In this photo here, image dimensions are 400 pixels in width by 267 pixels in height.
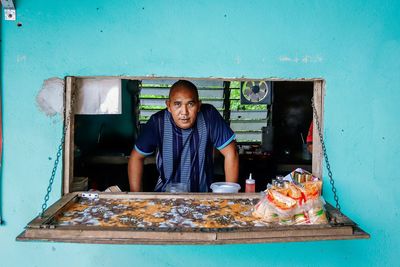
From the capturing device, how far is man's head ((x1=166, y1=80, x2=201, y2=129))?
2.88 m

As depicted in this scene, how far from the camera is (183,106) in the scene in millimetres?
2873

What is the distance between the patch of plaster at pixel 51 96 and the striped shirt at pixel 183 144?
87 cm

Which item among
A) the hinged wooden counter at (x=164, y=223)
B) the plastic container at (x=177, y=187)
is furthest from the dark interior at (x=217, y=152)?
the hinged wooden counter at (x=164, y=223)

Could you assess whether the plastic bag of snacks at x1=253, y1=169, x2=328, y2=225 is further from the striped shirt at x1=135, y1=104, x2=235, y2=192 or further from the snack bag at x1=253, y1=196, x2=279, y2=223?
the striped shirt at x1=135, y1=104, x2=235, y2=192

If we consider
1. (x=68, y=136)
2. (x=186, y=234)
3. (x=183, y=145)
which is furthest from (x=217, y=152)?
(x=186, y=234)

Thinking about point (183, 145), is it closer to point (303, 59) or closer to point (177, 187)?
point (177, 187)

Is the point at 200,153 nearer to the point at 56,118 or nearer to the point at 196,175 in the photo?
the point at 196,175

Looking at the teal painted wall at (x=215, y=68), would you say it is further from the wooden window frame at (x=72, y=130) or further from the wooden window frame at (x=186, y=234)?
the wooden window frame at (x=186, y=234)

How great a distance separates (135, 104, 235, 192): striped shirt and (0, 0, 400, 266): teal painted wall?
74 centimetres

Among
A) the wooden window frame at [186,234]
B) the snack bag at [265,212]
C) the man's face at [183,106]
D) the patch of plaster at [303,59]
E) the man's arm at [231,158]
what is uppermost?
the patch of plaster at [303,59]

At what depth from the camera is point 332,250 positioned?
8.07 feet

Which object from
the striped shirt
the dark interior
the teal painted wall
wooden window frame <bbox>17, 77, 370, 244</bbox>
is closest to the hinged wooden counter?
wooden window frame <bbox>17, 77, 370, 244</bbox>

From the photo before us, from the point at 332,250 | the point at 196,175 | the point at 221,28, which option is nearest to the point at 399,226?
the point at 332,250

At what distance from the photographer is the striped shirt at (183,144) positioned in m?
3.02
